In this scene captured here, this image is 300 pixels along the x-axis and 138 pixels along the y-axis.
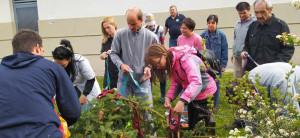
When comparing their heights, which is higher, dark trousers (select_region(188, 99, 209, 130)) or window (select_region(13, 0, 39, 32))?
window (select_region(13, 0, 39, 32))

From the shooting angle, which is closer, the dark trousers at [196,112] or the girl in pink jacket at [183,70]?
the girl in pink jacket at [183,70]

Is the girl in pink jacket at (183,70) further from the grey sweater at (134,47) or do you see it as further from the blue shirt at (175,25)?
the blue shirt at (175,25)

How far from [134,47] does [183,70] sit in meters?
0.95

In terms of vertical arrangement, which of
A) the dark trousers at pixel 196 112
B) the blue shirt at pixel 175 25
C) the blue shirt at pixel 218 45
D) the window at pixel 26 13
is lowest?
the dark trousers at pixel 196 112

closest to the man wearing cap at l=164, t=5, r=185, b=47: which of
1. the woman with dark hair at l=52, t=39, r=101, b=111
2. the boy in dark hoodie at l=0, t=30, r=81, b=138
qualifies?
the woman with dark hair at l=52, t=39, r=101, b=111

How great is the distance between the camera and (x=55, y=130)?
1.73m

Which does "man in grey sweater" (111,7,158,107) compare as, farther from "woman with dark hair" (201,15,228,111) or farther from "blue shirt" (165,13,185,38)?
"blue shirt" (165,13,185,38)

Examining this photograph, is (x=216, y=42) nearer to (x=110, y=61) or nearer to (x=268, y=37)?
(x=268, y=37)

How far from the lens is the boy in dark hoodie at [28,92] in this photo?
1.64 m

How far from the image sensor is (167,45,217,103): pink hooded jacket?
2.53 metres

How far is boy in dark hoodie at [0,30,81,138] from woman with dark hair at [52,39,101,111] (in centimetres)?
123

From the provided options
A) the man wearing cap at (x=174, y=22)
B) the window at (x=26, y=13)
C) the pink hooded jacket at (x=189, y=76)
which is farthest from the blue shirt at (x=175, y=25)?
the window at (x=26, y=13)

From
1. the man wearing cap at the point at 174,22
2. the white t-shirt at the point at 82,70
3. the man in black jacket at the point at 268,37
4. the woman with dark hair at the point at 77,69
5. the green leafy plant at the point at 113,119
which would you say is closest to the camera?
the green leafy plant at the point at 113,119

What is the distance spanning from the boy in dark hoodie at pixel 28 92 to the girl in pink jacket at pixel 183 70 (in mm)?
Result: 1030
